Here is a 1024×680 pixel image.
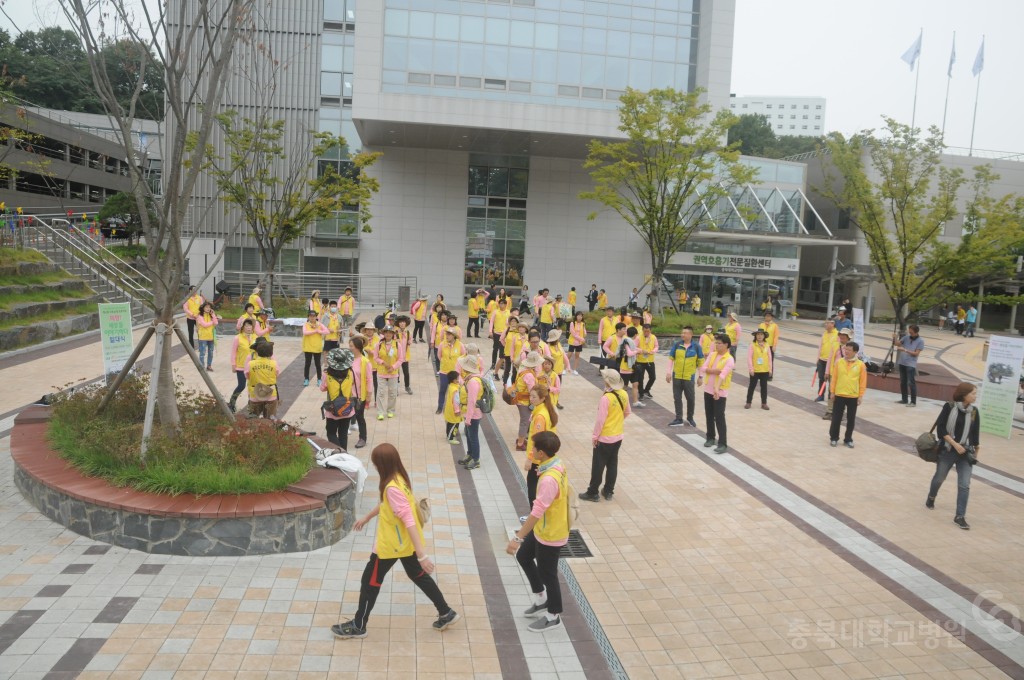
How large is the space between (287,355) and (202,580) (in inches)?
513

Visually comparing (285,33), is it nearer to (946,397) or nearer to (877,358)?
(877,358)

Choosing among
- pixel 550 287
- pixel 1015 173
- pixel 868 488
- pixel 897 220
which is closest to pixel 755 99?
pixel 1015 173

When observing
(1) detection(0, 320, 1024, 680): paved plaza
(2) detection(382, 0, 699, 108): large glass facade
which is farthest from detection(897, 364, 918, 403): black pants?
(2) detection(382, 0, 699, 108): large glass facade

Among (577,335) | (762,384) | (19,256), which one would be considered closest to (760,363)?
(762,384)

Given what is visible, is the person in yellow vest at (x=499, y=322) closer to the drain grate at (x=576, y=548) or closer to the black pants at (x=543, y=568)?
the drain grate at (x=576, y=548)

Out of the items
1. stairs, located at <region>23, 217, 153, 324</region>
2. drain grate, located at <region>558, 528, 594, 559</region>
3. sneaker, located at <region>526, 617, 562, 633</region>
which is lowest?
drain grate, located at <region>558, 528, 594, 559</region>

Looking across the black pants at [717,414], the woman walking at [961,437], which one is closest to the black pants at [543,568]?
the woman walking at [961,437]

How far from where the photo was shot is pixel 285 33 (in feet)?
111

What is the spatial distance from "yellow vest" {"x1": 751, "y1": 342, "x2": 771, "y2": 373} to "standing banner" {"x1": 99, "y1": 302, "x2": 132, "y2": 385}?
1078cm

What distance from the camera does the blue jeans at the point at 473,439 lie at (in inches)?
376

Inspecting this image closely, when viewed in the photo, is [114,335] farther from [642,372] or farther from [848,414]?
[848,414]

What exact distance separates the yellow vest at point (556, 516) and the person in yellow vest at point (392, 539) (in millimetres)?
914

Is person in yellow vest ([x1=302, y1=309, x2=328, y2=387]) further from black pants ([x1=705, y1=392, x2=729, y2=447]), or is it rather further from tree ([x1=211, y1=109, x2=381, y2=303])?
tree ([x1=211, y1=109, x2=381, y2=303])

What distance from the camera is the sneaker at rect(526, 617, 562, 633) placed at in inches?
220
